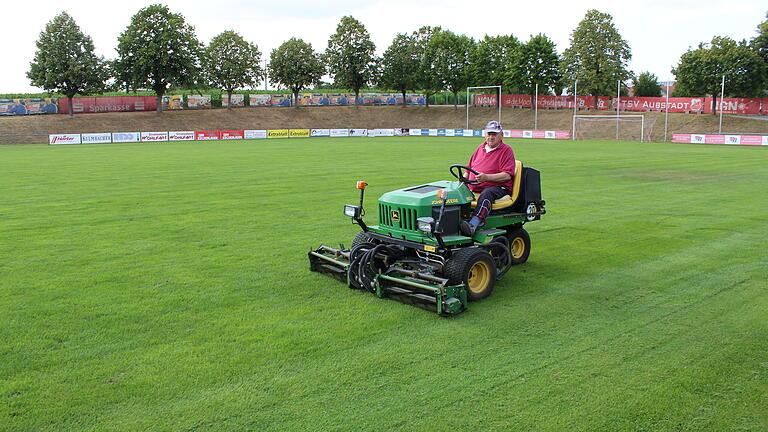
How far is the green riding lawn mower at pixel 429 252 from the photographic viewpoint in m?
6.93

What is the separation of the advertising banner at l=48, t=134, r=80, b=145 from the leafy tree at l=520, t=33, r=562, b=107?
4812 cm

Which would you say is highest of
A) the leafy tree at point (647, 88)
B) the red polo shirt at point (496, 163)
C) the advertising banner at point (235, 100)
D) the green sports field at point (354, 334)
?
the leafy tree at point (647, 88)

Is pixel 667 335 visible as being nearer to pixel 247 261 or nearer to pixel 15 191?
pixel 247 261

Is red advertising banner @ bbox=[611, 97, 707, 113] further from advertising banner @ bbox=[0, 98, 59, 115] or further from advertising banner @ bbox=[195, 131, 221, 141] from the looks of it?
advertising banner @ bbox=[0, 98, 59, 115]

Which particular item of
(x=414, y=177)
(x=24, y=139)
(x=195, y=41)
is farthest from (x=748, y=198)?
(x=195, y=41)

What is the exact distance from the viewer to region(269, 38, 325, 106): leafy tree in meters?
76.1

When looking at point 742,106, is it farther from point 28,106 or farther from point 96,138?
point 28,106

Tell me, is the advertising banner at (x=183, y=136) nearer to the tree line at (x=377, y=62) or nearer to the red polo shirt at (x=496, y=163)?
the tree line at (x=377, y=62)

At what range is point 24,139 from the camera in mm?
50781

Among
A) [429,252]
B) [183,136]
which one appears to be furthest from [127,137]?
[429,252]

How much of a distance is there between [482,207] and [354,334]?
2.69 meters

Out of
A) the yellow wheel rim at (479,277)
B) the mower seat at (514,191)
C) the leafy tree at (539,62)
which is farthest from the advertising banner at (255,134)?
the yellow wheel rim at (479,277)

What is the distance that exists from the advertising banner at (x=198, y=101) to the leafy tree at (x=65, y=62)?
1194 cm

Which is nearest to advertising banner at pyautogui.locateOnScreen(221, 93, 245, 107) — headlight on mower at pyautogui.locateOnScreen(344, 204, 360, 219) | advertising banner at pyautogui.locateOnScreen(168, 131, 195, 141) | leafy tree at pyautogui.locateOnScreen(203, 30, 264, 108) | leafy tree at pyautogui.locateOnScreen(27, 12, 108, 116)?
leafy tree at pyautogui.locateOnScreen(203, 30, 264, 108)
